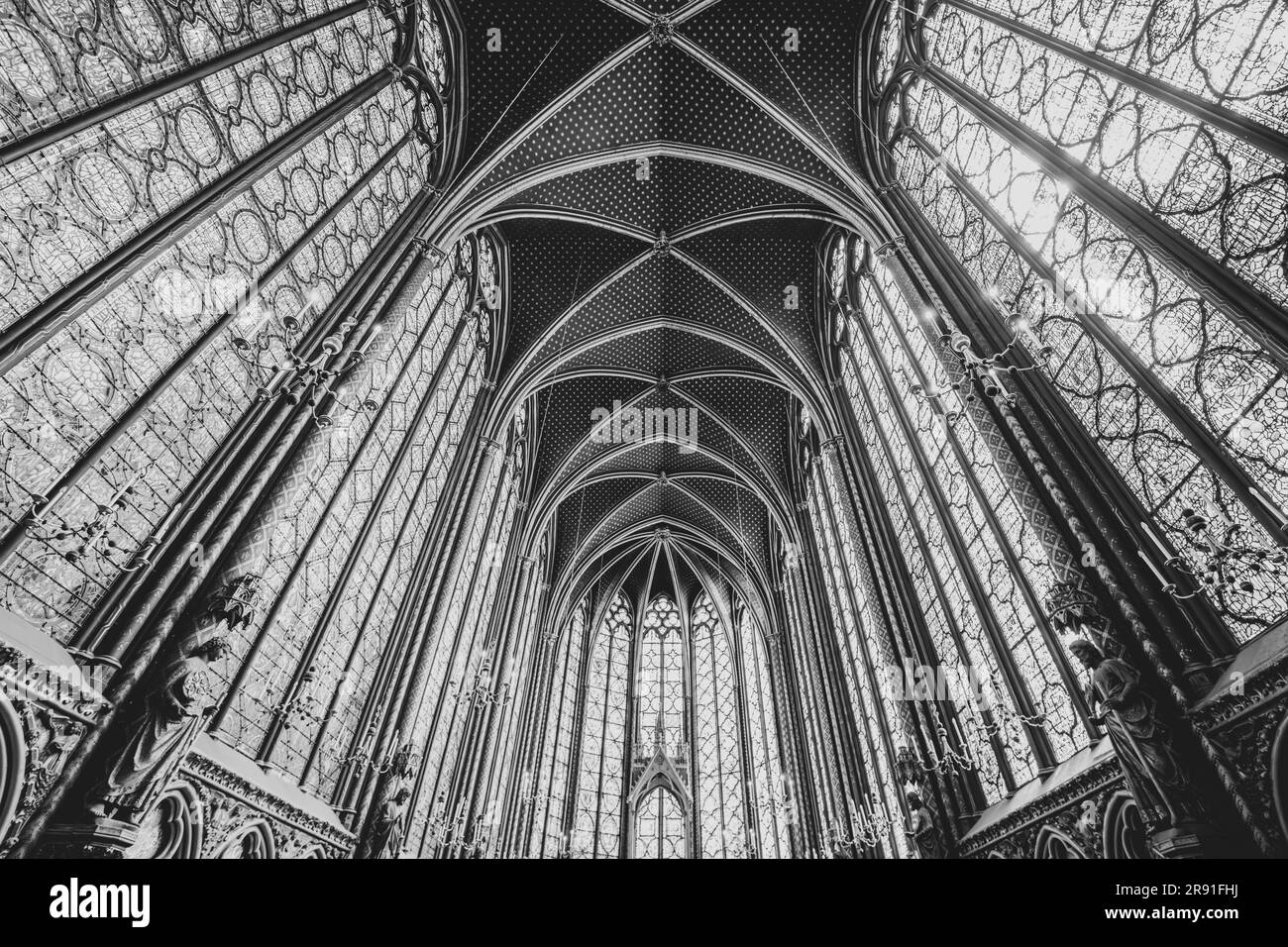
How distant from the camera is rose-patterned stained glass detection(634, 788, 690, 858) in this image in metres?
21.7

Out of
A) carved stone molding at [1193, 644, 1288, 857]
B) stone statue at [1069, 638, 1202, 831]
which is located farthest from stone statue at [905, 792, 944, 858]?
carved stone molding at [1193, 644, 1288, 857]

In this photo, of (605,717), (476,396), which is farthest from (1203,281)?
(605,717)

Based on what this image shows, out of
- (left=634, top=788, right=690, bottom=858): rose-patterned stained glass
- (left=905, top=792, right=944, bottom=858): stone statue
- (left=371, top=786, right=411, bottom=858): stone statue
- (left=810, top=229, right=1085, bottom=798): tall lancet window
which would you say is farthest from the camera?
(left=634, top=788, right=690, bottom=858): rose-patterned stained glass

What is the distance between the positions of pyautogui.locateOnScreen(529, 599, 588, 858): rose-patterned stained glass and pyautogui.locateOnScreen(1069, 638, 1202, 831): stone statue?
1763 cm

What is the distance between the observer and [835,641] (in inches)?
634

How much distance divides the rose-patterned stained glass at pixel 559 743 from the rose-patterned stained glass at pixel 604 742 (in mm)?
518

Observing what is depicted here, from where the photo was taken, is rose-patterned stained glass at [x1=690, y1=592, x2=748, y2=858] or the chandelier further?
rose-patterned stained glass at [x1=690, y1=592, x2=748, y2=858]

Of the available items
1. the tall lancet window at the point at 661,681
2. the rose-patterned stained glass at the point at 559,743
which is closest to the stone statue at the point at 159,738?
the rose-patterned stained glass at the point at 559,743

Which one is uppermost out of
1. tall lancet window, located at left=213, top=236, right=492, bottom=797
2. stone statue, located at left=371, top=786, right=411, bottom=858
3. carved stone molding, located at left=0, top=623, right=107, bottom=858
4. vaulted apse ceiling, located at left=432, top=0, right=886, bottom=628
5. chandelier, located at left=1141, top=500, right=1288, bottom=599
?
vaulted apse ceiling, located at left=432, top=0, right=886, bottom=628

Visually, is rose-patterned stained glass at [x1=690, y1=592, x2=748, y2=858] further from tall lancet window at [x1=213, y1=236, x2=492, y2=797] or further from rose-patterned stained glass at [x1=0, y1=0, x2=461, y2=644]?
rose-patterned stained glass at [x1=0, y1=0, x2=461, y2=644]

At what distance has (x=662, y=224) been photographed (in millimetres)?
16125

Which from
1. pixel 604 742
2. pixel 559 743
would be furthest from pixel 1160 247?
pixel 604 742

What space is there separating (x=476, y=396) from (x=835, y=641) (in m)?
11.6

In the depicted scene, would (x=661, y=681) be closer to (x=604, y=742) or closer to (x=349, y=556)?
(x=604, y=742)
